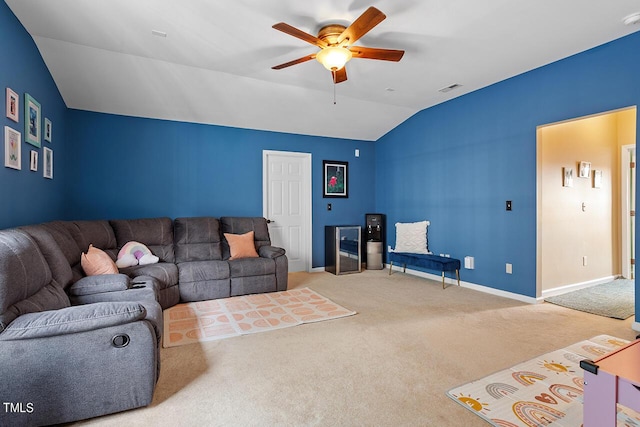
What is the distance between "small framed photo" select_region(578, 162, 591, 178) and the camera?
14.5 feet

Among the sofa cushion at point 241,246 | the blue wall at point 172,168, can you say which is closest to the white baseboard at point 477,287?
the blue wall at point 172,168

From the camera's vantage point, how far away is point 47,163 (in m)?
3.39

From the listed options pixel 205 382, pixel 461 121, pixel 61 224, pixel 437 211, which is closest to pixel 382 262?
pixel 437 211

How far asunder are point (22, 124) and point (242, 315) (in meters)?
2.57

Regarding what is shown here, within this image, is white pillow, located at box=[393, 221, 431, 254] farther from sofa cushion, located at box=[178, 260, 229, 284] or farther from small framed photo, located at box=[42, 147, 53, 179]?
small framed photo, located at box=[42, 147, 53, 179]

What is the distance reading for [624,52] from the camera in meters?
3.07

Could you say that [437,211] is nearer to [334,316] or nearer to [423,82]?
[423,82]

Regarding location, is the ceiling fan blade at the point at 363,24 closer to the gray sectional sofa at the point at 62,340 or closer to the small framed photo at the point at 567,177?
the gray sectional sofa at the point at 62,340

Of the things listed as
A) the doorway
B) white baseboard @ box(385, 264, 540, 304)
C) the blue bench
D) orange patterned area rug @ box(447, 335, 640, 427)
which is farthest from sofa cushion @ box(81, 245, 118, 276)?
the doorway

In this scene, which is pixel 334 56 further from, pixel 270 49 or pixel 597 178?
pixel 597 178

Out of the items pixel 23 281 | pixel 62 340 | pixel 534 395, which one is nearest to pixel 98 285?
pixel 23 281

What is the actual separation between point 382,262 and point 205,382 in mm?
4381

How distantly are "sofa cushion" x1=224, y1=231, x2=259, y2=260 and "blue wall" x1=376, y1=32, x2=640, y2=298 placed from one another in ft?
9.04

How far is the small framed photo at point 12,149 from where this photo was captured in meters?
2.44
